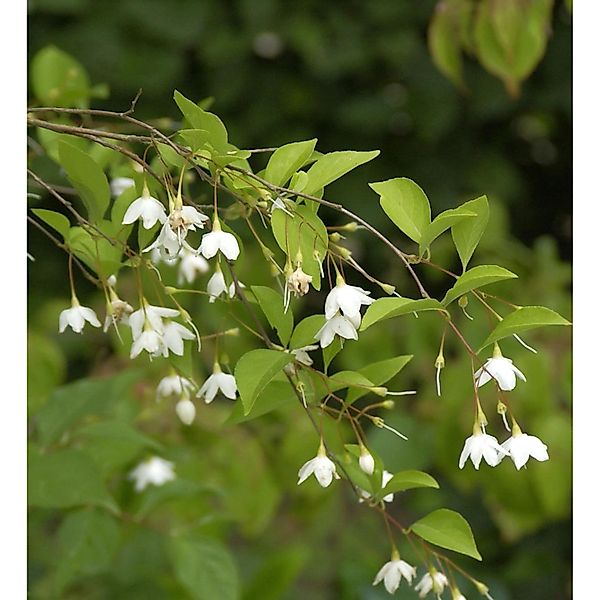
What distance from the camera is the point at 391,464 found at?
1.13m

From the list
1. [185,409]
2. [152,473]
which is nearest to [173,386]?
[185,409]

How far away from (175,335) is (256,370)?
0.09 meters

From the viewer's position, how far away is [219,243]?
1.32 feet

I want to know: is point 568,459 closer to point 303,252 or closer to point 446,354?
point 446,354

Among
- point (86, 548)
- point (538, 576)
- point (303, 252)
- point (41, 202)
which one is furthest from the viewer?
point (41, 202)

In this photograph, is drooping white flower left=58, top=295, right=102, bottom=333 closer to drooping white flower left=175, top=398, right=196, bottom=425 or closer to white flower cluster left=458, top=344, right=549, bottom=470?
drooping white flower left=175, top=398, right=196, bottom=425

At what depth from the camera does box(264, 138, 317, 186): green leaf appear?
1.37ft

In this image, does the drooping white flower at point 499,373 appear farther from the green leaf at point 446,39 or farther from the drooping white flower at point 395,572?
the green leaf at point 446,39

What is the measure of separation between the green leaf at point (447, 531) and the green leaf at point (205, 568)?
36 cm

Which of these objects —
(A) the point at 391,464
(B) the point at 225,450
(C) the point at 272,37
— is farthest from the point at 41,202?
(A) the point at 391,464

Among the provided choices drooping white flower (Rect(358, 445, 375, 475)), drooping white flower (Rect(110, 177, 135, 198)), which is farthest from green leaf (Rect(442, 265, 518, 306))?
drooping white flower (Rect(110, 177, 135, 198))

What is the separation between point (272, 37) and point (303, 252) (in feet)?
4.03

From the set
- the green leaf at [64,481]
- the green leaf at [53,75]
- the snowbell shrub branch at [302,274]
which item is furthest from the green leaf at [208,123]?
the green leaf at [53,75]

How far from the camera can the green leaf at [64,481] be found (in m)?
0.67
